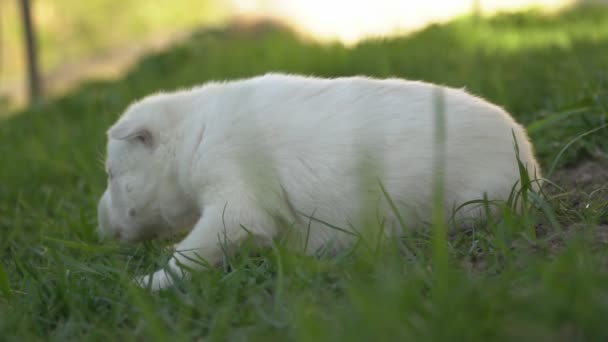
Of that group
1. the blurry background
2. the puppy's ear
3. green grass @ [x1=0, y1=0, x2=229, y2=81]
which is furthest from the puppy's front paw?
green grass @ [x1=0, y1=0, x2=229, y2=81]

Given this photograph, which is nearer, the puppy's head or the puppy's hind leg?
the puppy's hind leg

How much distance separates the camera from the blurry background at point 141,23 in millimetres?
9000

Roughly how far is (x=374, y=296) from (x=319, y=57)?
5.10m

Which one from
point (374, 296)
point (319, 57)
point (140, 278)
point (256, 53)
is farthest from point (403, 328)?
point (256, 53)

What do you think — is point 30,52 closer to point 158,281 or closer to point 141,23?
point 158,281

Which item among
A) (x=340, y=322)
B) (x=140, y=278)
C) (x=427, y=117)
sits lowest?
(x=140, y=278)

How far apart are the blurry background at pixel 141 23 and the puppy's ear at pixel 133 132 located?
436 cm

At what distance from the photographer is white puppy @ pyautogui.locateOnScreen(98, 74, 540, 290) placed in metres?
2.74

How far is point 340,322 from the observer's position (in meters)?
1.77

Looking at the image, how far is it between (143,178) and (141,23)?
13402mm

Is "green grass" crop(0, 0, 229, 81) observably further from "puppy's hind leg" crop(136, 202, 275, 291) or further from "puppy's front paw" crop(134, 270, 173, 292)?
"puppy's front paw" crop(134, 270, 173, 292)

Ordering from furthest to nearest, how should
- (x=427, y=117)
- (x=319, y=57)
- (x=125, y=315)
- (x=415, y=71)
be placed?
(x=319, y=57) → (x=415, y=71) → (x=427, y=117) → (x=125, y=315)

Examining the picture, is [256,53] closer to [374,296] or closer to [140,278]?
[140,278]

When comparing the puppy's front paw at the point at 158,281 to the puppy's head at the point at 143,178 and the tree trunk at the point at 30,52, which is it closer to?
the puppy's head at the point at 143,178
